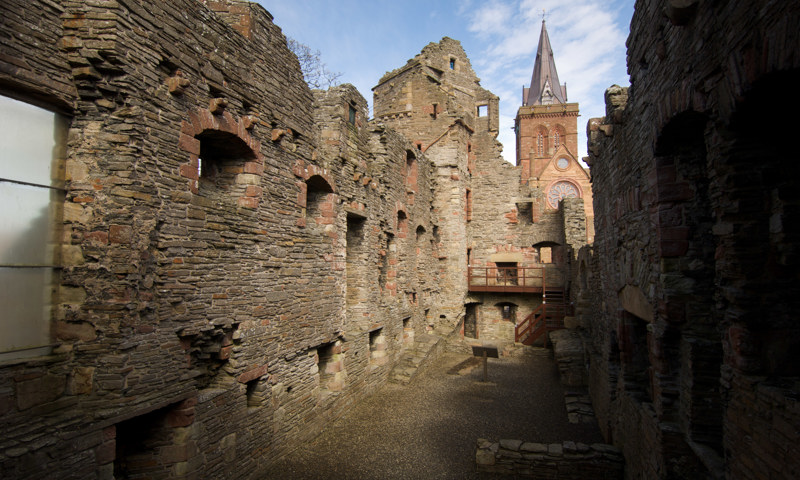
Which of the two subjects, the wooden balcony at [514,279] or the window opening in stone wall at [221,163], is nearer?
the window opening in stone wall at [221,163]

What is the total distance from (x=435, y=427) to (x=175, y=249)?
6.15 meters

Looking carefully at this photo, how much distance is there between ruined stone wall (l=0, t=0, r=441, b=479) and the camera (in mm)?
4164

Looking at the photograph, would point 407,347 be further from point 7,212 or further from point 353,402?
point 7,212

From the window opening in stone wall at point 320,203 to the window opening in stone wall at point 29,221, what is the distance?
493cm

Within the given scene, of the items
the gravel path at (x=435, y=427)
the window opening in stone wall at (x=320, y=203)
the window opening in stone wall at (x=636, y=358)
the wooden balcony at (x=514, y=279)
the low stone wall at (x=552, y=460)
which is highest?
the window opening in stone wall at (x=320, y=203)

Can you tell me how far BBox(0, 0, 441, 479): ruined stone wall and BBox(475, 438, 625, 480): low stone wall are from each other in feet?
10.8

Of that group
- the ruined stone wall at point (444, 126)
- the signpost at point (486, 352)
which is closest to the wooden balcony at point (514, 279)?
the ruined stone wall at point (444, 126)

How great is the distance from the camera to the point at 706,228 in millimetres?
4473

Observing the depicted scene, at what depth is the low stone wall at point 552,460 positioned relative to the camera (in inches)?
255

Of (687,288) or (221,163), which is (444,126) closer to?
(221,163)

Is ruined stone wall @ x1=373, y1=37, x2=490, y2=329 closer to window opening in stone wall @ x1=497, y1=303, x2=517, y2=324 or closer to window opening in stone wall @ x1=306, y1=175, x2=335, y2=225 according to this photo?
window opening in stone wall @ x1=497, y1=303, x2=517, y2=324

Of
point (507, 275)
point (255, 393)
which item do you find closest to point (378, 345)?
point (255, 393)

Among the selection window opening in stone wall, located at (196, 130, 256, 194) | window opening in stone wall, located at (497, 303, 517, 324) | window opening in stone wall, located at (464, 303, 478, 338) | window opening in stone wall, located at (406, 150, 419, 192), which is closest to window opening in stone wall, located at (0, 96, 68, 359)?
window opening in stone wall, located at (196, 130, 256, 194)

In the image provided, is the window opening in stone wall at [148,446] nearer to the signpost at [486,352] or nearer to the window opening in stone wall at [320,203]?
the window opening in stone wall at [320,203]
